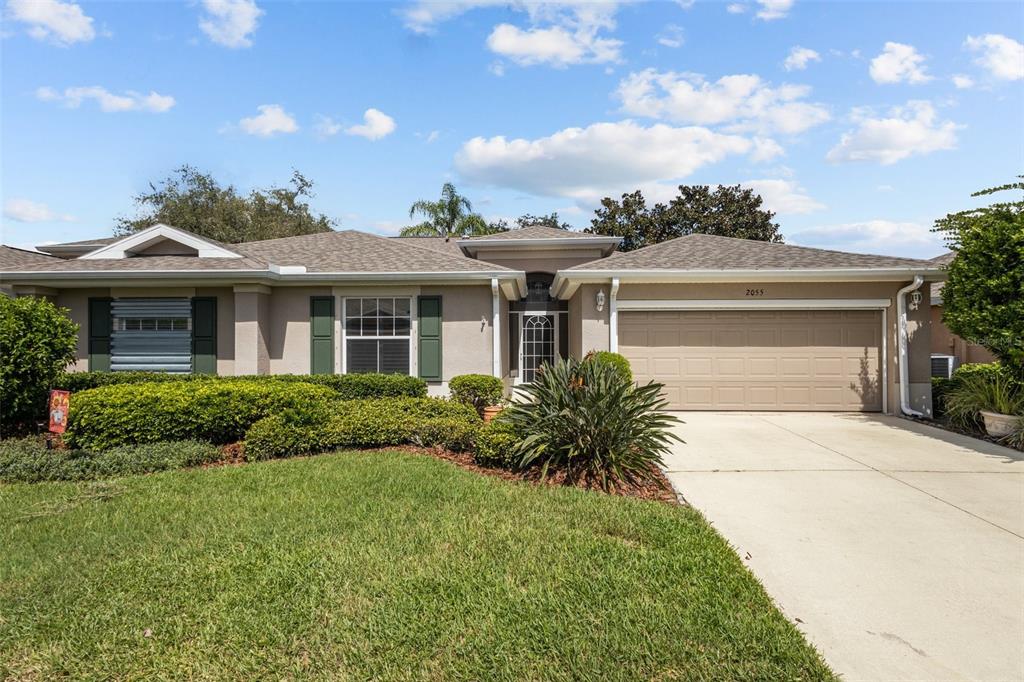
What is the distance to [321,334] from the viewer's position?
35.6ft

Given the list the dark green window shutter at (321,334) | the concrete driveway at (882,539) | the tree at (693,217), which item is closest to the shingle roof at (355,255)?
the dark green window shutter at (321,334)

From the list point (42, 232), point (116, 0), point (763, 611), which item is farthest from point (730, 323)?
point (42, 232)

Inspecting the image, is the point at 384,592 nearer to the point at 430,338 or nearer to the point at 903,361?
the point at 430,338

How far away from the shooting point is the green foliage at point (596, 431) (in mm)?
5312

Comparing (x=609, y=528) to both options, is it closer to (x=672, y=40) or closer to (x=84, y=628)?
(x=84, y=628)

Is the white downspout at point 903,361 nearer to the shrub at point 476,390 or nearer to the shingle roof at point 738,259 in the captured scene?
the shingle roof at point 738,259

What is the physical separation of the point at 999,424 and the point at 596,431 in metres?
7.49

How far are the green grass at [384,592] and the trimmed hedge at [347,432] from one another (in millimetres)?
1761

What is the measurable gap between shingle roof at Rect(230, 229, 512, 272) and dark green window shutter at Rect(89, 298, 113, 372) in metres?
3.04

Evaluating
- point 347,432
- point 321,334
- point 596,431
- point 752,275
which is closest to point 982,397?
point 752,275

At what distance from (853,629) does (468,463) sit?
4.05 metres

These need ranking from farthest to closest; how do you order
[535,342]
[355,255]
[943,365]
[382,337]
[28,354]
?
[943,365] < [535,342] < [355,255] < [382,337] < [28,354]

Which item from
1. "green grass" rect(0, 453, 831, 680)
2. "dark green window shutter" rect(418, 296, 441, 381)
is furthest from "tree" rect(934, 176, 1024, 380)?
"dark green window shutter" rect(418, 296, 441, 381)

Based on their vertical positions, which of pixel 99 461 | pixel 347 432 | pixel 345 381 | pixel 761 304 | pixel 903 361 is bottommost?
pixel 99 461
